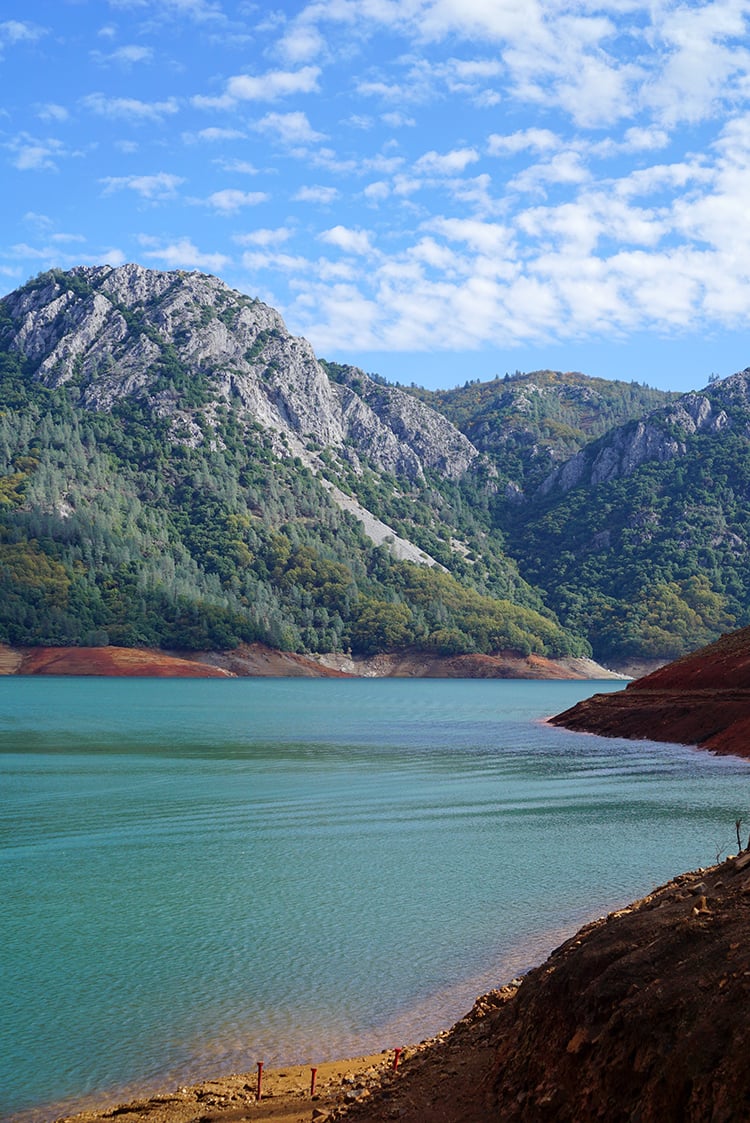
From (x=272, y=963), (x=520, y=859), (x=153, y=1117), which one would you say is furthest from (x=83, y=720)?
(x=153, y=1117)

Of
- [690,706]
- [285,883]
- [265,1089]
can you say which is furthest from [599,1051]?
[690,706]

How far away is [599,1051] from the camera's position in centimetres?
938

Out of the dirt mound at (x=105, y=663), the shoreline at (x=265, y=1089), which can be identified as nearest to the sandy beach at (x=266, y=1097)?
the shoreline at (x=265, y=1089)

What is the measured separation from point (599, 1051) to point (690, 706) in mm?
69550

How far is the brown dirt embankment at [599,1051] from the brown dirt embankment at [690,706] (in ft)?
182

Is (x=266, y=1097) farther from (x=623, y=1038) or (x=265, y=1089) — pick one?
(x=623, y=1038)

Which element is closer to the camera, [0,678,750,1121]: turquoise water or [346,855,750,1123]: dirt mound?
[346,855,750,1123]: dirt mound

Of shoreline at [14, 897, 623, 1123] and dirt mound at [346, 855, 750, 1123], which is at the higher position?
dirt mound at [346, 855, 750, 1123]

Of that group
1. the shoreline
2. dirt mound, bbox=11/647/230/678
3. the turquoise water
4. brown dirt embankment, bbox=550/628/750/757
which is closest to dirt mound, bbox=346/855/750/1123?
the shoreline

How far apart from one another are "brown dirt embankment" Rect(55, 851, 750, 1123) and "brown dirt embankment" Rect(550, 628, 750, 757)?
55.4 metres

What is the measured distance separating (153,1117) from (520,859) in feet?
65.0

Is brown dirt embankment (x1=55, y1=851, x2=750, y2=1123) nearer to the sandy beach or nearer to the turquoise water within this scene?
the sandy beach

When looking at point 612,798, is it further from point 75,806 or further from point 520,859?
point 75,806

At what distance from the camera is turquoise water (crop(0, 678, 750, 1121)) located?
16.1 m
